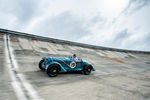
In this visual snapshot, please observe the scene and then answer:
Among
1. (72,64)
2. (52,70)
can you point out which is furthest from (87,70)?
(52,70)

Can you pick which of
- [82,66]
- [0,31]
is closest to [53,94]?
[82,66]

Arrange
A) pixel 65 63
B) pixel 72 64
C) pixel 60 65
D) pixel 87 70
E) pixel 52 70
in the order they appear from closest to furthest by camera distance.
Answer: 1. pixel 52 70
2. pixel 60 65
3. pixel 65 63
4. pixel 72 64
5. pixel 87 70

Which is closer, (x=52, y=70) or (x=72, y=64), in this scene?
(x=52, y=70)

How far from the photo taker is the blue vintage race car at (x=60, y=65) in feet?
18.5

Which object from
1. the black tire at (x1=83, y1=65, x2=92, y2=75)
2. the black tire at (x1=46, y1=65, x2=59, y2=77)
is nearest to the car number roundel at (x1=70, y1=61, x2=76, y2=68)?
the black tire at (x1=83, y1=65, x2=92, y2=75)

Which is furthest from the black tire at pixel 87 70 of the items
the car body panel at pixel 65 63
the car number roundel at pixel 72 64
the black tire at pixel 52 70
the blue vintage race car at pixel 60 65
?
the black tire at pixel 52 70

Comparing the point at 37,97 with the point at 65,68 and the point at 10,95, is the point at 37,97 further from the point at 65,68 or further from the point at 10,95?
the point at 65,68

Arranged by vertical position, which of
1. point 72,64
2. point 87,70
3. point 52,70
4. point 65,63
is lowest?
point 87,70

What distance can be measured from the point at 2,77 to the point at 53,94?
279 centimetres

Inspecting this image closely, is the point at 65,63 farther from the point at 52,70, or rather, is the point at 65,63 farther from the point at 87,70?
the point at 87,70

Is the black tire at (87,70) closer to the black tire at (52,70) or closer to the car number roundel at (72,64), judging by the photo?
the car number roundel at (72,64)

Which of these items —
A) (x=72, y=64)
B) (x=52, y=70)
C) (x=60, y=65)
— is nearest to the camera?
(x=52, y=70)

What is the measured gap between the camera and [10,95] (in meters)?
3.36

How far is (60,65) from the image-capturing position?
593 centimetres
